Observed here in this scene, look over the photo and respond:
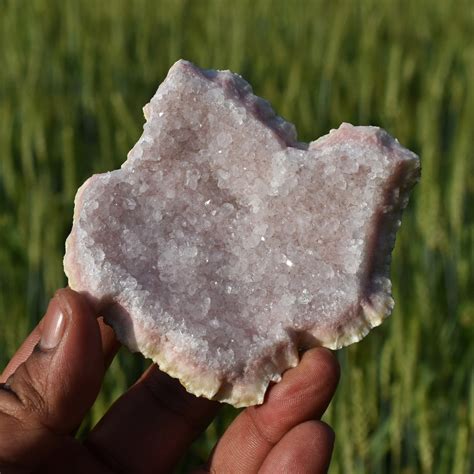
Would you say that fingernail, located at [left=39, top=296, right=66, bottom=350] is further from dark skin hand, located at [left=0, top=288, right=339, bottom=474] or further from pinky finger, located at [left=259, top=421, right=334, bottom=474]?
pinky finger, located at [left=259, top=421, right=334, bottom=474]

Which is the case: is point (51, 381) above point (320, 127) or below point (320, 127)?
above

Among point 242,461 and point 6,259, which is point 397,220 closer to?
point 242,461

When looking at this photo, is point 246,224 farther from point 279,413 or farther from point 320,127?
point 320,127

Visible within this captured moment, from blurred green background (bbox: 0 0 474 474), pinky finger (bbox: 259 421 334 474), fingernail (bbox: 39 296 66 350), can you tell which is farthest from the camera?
blurred green background (bbox: 0 0 474 474)

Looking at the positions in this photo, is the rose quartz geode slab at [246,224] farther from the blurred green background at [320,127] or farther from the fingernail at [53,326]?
the blurred green background at [320,127]

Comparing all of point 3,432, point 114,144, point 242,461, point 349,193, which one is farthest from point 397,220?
point 114,144

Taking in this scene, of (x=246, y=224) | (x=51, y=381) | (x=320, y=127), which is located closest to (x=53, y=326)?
(x=51, y=381)

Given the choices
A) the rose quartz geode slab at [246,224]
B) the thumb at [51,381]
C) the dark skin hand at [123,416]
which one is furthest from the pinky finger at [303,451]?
the thumb at [51,381]

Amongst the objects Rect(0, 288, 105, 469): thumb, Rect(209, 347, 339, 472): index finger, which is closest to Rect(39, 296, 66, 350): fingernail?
Rect(0, 288, 105, 469): thumb
